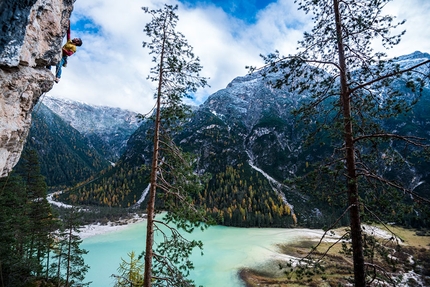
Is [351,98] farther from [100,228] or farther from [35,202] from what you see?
[100,228]

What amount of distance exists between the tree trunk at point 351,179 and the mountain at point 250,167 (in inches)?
2562

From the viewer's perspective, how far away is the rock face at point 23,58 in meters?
3.93

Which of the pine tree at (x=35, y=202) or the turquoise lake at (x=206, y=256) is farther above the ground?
the pine tree at (x=35, y=202)

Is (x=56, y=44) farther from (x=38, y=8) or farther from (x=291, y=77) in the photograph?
(x=291, y=77)

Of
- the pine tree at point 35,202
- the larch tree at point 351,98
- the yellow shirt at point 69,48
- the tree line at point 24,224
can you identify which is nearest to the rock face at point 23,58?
the yellow shirt at point 69,48

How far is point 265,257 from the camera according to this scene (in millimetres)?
37375

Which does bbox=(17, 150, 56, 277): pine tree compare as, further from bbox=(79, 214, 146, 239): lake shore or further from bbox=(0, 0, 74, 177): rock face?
bbox=(79, 214, 146, 239): lake shore

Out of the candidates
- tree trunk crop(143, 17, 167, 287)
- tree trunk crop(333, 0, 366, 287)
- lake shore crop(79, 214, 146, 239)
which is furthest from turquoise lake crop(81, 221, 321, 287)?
tree trunk crop(333, 0, 366, 287)

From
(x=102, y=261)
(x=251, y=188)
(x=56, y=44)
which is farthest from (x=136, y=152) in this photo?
(x=56, y=44)

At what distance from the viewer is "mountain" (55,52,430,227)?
299ft

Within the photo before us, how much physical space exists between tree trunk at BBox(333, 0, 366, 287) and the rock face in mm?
6902

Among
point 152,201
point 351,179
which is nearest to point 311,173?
point 351,179

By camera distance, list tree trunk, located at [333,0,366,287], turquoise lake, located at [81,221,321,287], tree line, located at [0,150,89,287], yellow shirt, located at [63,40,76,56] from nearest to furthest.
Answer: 1. tree trunk, located at [333,0,366,287]
2. yellow shirt, located at [63,40,76,56]
3. tree line, located at [0,150,89,287]
4. turquoise lake, located at [81,221,321,287]

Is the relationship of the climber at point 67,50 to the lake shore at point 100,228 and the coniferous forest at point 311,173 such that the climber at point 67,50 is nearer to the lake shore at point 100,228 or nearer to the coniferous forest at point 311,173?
the coniferous forest at point 311,173
